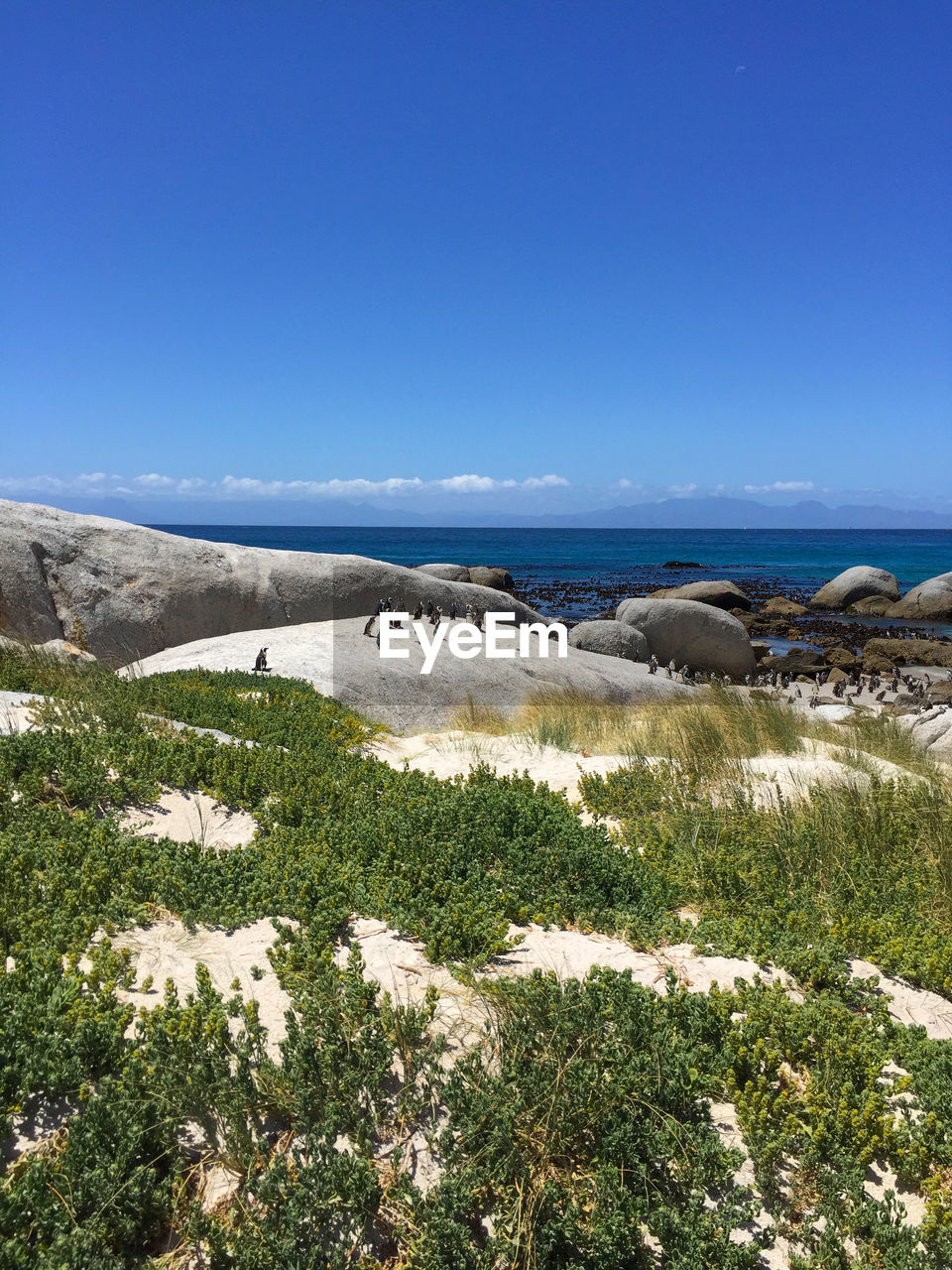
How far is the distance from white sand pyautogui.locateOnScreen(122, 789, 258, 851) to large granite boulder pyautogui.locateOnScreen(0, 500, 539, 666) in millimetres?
9446

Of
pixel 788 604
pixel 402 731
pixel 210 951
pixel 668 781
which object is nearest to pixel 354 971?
pixel 210 951

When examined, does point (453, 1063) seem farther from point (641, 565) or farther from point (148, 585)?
point (641, 565)

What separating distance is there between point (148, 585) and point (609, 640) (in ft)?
39.9

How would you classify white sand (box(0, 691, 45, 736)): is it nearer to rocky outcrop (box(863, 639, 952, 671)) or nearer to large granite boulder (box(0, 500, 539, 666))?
large granite boulder (box(0, 500, 539, 666))

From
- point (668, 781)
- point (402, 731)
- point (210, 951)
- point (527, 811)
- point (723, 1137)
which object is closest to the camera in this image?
point (723, 1137)

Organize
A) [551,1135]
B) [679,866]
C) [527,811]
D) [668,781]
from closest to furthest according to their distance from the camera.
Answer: [551,1135] < [679,866] < [527,811] < [668,781]

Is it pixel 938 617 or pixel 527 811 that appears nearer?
pixel 527 811

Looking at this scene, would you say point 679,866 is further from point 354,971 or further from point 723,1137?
point 354,971

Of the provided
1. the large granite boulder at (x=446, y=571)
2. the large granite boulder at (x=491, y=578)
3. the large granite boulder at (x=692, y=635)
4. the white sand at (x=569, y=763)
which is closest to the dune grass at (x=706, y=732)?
the white sand at (x=569, y=763)

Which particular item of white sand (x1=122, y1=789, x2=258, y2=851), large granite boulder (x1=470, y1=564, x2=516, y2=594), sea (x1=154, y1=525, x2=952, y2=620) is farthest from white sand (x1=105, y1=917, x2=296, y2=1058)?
sea (x1=154, y1=525, x2=952, y2=620)

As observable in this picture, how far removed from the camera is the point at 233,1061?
11.2ft

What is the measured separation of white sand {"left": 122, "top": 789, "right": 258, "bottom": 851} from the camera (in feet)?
19.2

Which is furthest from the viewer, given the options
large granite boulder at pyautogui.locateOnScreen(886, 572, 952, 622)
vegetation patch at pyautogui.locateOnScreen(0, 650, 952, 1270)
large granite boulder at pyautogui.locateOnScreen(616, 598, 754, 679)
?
large granite boulder at pyautogui.locateOnScreen(886, 572, 952, 622)

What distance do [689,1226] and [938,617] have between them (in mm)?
39844
